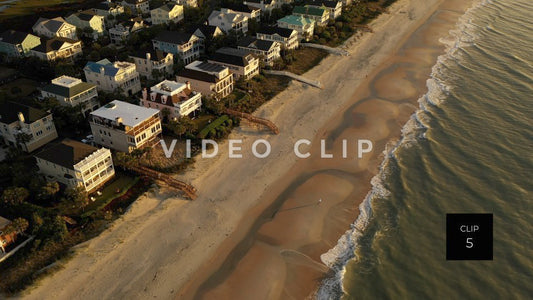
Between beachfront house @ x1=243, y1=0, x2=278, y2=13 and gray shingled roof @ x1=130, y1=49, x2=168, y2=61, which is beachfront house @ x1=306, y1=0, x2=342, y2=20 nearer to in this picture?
beachfront house @ x1=243, y1=0, x2=278, y2=13

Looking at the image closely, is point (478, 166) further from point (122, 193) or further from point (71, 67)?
point (71, 67)

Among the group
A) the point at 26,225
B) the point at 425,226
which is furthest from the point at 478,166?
the point at 26,225

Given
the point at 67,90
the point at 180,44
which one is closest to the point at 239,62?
the point at 180,44

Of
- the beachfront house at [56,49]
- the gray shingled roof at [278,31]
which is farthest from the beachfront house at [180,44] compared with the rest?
the beachfront house at [56,49]

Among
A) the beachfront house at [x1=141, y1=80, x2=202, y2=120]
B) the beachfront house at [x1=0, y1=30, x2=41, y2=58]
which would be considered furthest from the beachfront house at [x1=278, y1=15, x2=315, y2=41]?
the beachfront house at [x1=0, y1=30, x2=41, y2=58]

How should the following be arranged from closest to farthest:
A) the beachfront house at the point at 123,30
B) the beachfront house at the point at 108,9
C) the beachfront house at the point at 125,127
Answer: the beachfront house at the point at 125,127 → the beachfront house at the point at 123,30 → the beachfront house at the point at 108,9

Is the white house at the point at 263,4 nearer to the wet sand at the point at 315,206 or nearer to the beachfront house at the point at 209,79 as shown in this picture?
the wet sand at the point at 315,206

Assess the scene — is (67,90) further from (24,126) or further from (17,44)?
(17,44)
